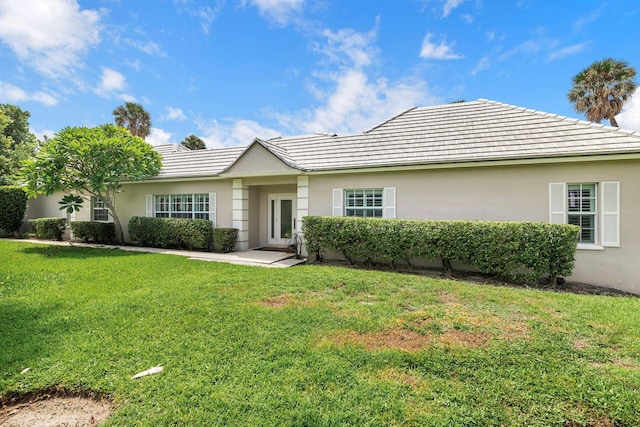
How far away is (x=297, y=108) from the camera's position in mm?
17953

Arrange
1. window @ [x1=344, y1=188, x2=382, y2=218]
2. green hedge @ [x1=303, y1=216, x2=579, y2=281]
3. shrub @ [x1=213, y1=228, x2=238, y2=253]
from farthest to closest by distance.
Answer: shrub @ [x1=213, y1=228, x2=238, y2=253], window @ [x1=344, y1=188, x2=382, y2=218], green hedge @ [x1=303, y1=216, x2=579, y2=281]

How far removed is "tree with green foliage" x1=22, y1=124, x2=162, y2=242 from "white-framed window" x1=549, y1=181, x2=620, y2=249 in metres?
16.0

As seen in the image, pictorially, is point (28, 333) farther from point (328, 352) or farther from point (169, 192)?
point (169, 192)

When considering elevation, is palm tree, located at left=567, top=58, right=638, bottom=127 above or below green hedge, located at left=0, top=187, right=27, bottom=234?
above

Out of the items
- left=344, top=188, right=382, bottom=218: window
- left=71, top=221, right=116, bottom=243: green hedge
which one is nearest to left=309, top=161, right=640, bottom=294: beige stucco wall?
left=344, top=188, right=382, bottom=218: window

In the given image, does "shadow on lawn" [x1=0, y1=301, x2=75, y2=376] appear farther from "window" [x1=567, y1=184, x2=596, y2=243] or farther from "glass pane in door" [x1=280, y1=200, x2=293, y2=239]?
"window" [x1=567, y1=184, x2=596, y2=243]

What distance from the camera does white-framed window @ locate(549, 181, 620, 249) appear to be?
7.62 m

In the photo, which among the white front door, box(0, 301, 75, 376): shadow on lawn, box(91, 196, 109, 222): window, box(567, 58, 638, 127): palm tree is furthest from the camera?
box(567, 58, 638, 127): palm tree

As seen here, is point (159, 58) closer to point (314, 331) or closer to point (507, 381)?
point (314, 331)

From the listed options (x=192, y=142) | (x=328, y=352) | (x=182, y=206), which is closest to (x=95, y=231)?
(x=182, y=206)

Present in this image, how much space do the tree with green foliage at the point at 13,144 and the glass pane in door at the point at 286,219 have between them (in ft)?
36.3

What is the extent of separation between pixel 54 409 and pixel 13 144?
3493cm

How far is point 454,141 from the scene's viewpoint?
9.96m

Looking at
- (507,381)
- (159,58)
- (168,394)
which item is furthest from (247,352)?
(159,58)
